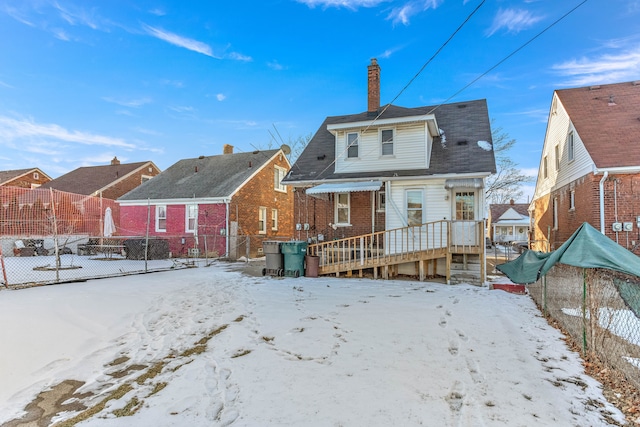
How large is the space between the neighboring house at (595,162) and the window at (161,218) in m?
21.0

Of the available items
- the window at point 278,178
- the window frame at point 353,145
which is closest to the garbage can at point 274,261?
the window frame at point 353,145

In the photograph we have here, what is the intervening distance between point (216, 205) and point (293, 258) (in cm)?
925

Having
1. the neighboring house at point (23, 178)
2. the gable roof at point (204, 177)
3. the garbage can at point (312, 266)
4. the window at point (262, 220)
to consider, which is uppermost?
the neighboring house at point (23, 178)

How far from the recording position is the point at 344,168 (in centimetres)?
1394

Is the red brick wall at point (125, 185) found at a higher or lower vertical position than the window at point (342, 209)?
higher

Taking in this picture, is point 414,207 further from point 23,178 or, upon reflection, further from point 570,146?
point 23,178

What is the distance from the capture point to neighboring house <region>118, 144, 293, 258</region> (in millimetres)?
18859

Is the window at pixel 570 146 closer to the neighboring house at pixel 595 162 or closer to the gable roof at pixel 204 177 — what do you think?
the neighboring house at pixel 595 162

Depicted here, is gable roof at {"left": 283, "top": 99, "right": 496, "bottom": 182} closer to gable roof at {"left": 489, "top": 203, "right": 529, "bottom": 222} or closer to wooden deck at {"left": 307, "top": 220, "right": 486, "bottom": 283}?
wooden deck at {"left": 307, "top": 220, "right": 486, "bottom": 283}

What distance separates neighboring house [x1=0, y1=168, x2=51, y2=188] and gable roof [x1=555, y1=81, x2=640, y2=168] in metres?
43.1

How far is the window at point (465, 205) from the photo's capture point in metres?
12.5

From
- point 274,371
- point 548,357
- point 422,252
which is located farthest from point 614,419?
point 422,252

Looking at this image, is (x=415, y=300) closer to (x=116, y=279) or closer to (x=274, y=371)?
(x=274, y=371)

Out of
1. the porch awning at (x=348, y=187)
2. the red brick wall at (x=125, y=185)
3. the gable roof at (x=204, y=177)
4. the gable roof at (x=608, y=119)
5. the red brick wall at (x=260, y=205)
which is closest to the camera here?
the gable roof at (x=608, y=119)
